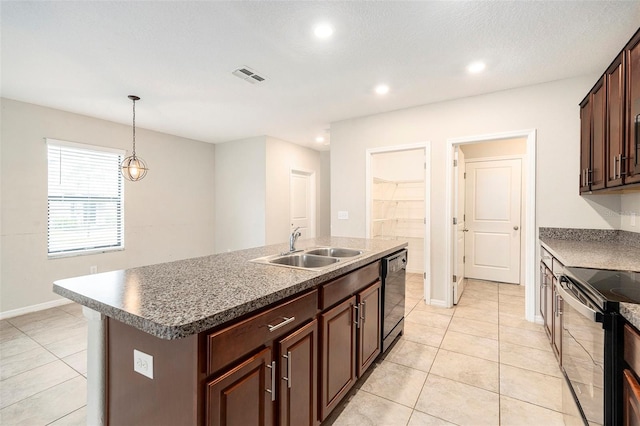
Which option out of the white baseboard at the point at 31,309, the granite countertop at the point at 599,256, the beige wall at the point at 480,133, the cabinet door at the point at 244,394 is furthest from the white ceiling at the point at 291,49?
the white baseboard at the point at 31,309

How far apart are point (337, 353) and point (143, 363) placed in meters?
1.00

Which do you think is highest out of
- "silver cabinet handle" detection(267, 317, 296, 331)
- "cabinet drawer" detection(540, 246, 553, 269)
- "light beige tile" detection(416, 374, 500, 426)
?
"cabinet drawer" detection(540, 246, 553, 269)

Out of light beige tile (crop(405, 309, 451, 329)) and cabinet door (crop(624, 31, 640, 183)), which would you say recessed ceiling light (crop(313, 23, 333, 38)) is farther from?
light beige tile (crop(405, 309, 451, 329))

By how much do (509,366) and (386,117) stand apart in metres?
3.13

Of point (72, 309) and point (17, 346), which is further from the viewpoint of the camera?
point (72, 309)

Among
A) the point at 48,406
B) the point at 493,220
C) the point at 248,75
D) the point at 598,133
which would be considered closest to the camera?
the point at 48,406

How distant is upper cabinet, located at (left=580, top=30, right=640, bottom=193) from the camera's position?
1801mm

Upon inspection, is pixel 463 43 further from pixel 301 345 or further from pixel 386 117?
pixel 301 345

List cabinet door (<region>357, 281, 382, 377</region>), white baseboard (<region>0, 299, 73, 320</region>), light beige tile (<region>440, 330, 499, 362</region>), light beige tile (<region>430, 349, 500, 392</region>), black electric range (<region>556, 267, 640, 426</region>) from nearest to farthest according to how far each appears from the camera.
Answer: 1. black electric range (<region>556, 267, 640, 426</region>)
2. cabinet door (<region>357, 281, 382, 377</region>)
3. light beige tile (<region>430, 349, 500, 392</region>)
4. light beige tile (<region>440, 330, 499, 362</region>)
5. white baseboard (<region>0, 299, 73, 320</region>)

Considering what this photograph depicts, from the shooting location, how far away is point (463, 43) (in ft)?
7.73

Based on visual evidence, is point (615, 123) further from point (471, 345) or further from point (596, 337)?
point (471, 345)

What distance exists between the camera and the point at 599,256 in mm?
Answer: 2037

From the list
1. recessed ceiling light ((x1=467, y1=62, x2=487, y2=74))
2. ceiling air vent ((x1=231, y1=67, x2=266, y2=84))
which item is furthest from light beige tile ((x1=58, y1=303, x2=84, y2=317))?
recessed ceiling light ((x1=467, y1=62, x2=487, y2=74))

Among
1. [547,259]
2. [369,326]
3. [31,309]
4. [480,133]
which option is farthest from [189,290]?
[31,309]
